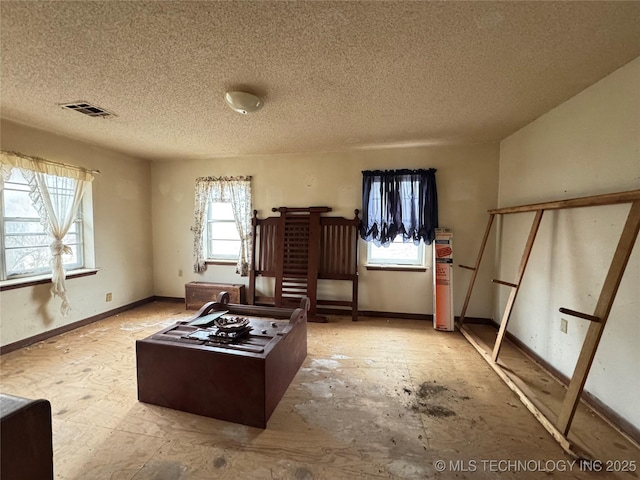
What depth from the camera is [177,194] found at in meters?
4.12

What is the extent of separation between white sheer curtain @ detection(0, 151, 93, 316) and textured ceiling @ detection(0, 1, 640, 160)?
430 mm

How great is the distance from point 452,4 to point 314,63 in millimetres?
776

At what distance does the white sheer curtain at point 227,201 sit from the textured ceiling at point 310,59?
1.32 m

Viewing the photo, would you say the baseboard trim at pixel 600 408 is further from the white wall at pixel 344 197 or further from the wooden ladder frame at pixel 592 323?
the white wall at pixel 344 197

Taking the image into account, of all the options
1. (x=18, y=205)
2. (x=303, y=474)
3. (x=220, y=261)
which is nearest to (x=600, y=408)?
(x=303, y=474)

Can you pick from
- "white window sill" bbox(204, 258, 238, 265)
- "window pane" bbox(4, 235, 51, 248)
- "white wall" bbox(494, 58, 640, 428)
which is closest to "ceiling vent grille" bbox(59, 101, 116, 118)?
"window pane" bbox(4, 235, 51, 248)

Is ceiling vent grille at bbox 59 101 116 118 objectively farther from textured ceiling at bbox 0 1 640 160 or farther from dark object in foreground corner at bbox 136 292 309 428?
dark object in foreground corner at bbox 136 292 309 428

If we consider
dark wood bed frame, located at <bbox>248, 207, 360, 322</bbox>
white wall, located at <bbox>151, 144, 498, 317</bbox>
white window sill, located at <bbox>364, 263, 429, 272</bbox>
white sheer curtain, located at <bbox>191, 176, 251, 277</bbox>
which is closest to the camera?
white wall, located at <bbox>151, 144, 498, 317</bbox>

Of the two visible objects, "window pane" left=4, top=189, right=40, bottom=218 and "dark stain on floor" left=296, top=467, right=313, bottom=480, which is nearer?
"dark stain on floor" left=296, top=467, right=313, bottom=480

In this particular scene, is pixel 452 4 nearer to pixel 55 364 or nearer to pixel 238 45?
pixel 238 45

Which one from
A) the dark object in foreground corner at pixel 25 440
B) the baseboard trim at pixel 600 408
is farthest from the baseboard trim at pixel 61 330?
the baseboard trim at pixel 600 408

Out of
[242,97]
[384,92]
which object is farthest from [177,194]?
[384,92]

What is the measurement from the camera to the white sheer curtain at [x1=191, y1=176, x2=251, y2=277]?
3883 mm

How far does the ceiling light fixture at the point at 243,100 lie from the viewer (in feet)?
6.31
